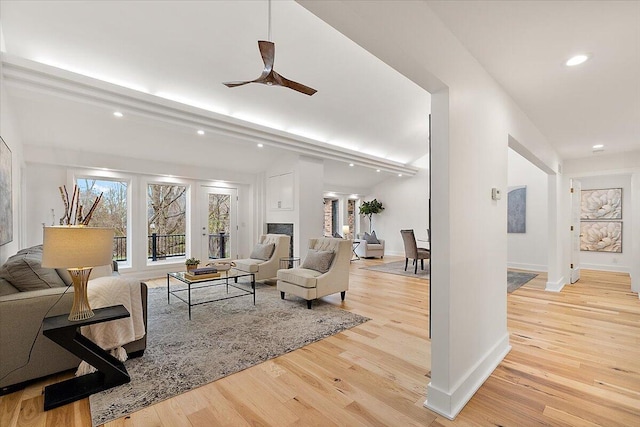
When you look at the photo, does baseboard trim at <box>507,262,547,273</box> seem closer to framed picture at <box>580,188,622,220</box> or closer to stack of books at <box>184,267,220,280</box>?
framed picture at <box>580,188,622,220</box>

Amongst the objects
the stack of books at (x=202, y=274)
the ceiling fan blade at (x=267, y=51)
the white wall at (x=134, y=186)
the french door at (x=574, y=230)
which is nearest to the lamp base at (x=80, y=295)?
the stack of books at (x=202, y=274)

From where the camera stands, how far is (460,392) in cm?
192

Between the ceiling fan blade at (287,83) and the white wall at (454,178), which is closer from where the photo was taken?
the white wall at (454,178)

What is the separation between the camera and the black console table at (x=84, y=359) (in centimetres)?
191

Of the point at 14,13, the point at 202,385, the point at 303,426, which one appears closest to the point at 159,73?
the point at 14,13

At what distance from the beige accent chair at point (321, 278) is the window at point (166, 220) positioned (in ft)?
11.0

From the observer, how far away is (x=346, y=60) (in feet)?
13.8

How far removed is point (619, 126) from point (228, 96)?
5390 millimetres

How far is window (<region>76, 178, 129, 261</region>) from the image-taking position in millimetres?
5297

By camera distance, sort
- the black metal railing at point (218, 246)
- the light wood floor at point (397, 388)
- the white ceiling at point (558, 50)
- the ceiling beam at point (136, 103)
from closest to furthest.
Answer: the white ceiling at point (558, 50)
the light wood floor at point (397, 388)
the ceiling beam at point (136, 103)
the black metal railing at point (218, 246)

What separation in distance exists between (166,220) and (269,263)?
274cm

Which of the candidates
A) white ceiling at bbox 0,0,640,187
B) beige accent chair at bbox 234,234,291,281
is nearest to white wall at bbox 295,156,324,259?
beige accent chair at bbox 234,234,291,281

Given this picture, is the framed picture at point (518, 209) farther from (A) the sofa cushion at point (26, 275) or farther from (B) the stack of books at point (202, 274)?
(A) the sofa cushion at point (26, 275)

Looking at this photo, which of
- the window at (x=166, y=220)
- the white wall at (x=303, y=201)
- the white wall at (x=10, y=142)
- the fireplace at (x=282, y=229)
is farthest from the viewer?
the fireplace at (x=282, y=229)
